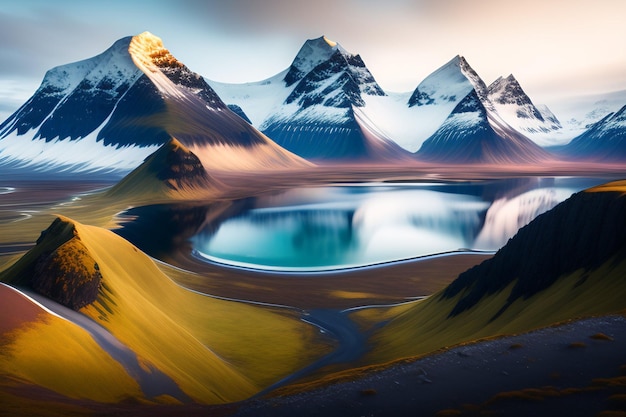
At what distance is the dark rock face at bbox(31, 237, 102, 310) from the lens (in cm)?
2805

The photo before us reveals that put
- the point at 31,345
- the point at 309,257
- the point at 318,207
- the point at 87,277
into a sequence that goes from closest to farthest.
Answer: the point at 31,345 < the point at 87,277 < the point at 309,257 < the point at 318,207

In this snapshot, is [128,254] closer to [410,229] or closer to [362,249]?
[362,249]

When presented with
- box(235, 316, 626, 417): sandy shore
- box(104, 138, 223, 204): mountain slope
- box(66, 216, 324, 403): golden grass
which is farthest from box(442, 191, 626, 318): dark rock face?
box(104, 138, 223, 204): mountain slope

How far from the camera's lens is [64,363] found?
21391mm

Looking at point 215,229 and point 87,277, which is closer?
point 87,277

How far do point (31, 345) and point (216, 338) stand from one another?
23345 mm

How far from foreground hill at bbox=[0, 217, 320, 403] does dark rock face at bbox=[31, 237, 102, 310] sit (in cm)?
6

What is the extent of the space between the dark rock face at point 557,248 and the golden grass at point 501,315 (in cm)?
89

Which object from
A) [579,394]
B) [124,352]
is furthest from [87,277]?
[579,394]

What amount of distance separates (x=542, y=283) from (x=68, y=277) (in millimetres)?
29275

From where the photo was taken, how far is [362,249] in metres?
91.0

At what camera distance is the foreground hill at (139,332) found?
22578mm

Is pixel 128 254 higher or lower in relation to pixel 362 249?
higher

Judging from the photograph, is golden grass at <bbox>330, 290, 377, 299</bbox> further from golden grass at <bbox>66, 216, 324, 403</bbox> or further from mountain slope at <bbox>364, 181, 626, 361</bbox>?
mountain slope at <bbox>364, 181, 626, 361</bbox>
